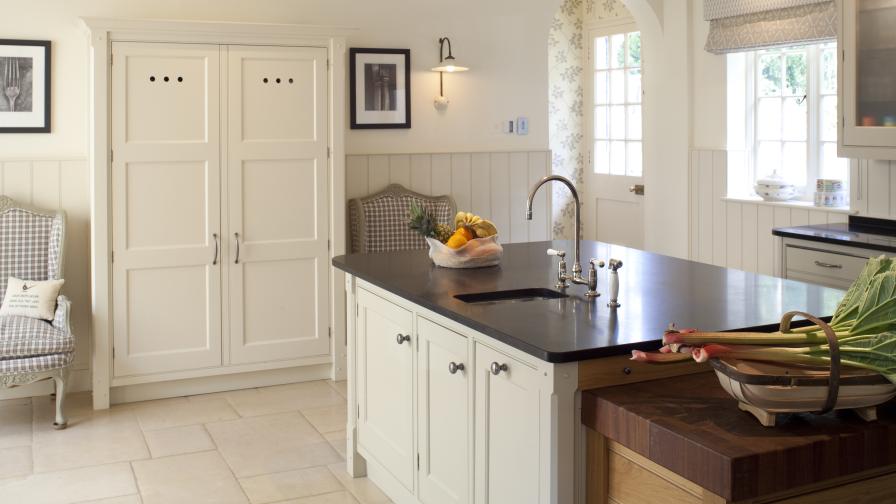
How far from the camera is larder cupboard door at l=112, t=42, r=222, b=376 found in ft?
15.8

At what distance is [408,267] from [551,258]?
590 millimetres

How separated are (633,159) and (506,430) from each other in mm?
4976

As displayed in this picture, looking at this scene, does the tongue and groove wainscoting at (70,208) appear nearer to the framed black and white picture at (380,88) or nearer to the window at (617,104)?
the framed black and white picture at (380,88)

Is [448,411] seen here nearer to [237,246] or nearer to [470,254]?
[470,254]

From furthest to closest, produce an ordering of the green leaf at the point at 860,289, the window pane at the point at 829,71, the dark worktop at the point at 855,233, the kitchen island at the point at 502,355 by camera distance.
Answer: the window pane at the point at 829,71 → the dark worktop at the point at 855,233 → the kitchen island at the point at 502,355 → the green leaf at the point at 860,289

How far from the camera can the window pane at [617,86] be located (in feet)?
24.4

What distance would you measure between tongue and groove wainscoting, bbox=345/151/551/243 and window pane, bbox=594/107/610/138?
1.62 m

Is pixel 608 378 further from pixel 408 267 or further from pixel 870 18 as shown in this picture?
pixel 870 18

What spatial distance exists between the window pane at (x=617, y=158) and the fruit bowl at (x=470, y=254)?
4.04 meters

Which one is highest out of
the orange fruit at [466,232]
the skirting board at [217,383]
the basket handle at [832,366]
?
the orange fruit at [466,232]

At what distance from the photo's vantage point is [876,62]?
429 centimetres

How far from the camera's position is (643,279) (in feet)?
10.9

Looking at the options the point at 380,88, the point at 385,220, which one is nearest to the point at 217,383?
the point at 385,220

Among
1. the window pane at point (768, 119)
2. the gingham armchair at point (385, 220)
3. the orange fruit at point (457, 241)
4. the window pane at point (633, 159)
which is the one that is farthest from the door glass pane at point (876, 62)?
the window pane at point (633, 159)
